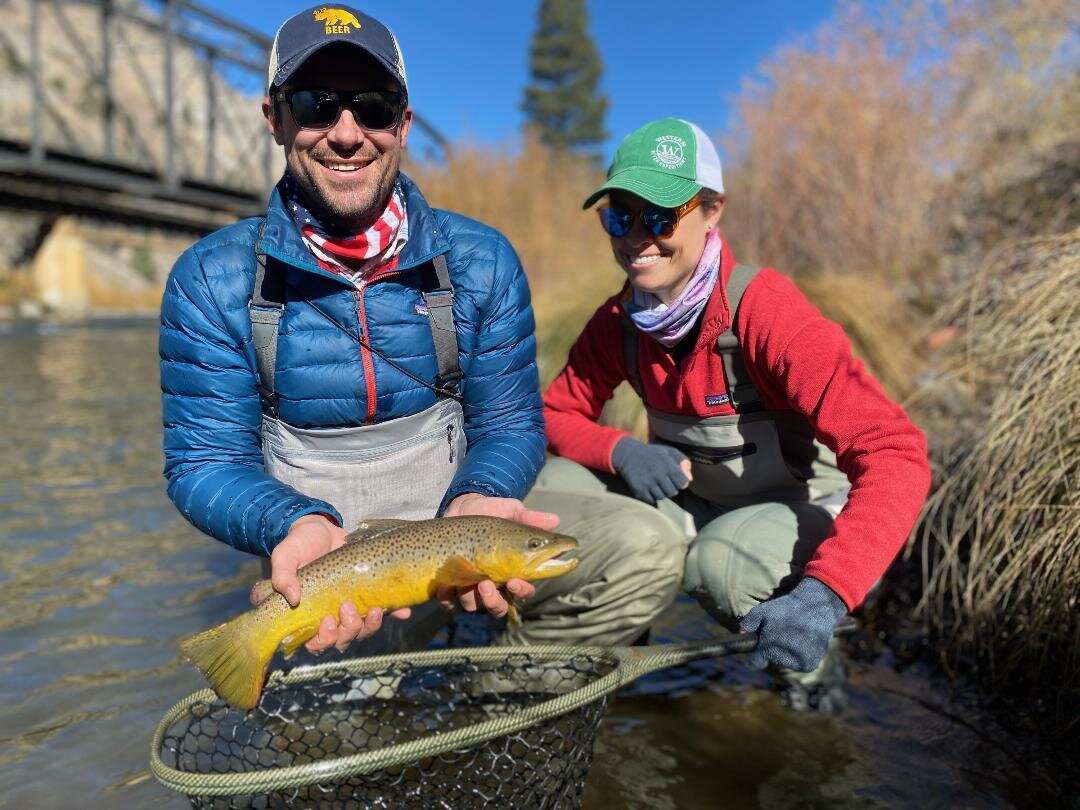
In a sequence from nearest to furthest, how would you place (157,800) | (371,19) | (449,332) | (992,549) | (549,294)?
1. (157,800)
2. (371,19)
3. (449,332)
4. (992,549)
5. (549,294)

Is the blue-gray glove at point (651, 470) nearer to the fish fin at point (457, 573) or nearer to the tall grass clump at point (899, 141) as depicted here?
the fish fin at point (457, 573)

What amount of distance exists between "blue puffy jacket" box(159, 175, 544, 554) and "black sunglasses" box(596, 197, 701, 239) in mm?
387

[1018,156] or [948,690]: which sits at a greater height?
[1018,156]

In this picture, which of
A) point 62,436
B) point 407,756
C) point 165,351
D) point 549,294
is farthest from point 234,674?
point 62,436

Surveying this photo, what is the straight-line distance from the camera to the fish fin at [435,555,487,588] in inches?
82.7

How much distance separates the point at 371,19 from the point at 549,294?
14.2 ft

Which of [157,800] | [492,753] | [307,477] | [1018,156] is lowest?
[157,800]

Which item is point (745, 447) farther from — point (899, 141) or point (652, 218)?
point (899, 141)

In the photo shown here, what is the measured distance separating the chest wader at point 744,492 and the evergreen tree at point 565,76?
46508 millimetres

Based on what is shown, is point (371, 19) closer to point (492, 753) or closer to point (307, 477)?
point (307, 477)

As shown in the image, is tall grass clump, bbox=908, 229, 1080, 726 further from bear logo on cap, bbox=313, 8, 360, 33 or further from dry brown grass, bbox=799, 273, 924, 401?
bear logo on cap, bbox=313, 8, 360, 33

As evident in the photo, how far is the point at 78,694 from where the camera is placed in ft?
9.56

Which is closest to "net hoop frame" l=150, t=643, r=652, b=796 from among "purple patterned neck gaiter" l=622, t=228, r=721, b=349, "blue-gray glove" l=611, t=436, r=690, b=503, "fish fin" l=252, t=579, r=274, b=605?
"fish fin" l=252, t=579, r=274, b=605

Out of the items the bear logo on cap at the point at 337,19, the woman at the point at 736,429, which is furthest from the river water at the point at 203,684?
the bear logo on cap at the point at 337,19
